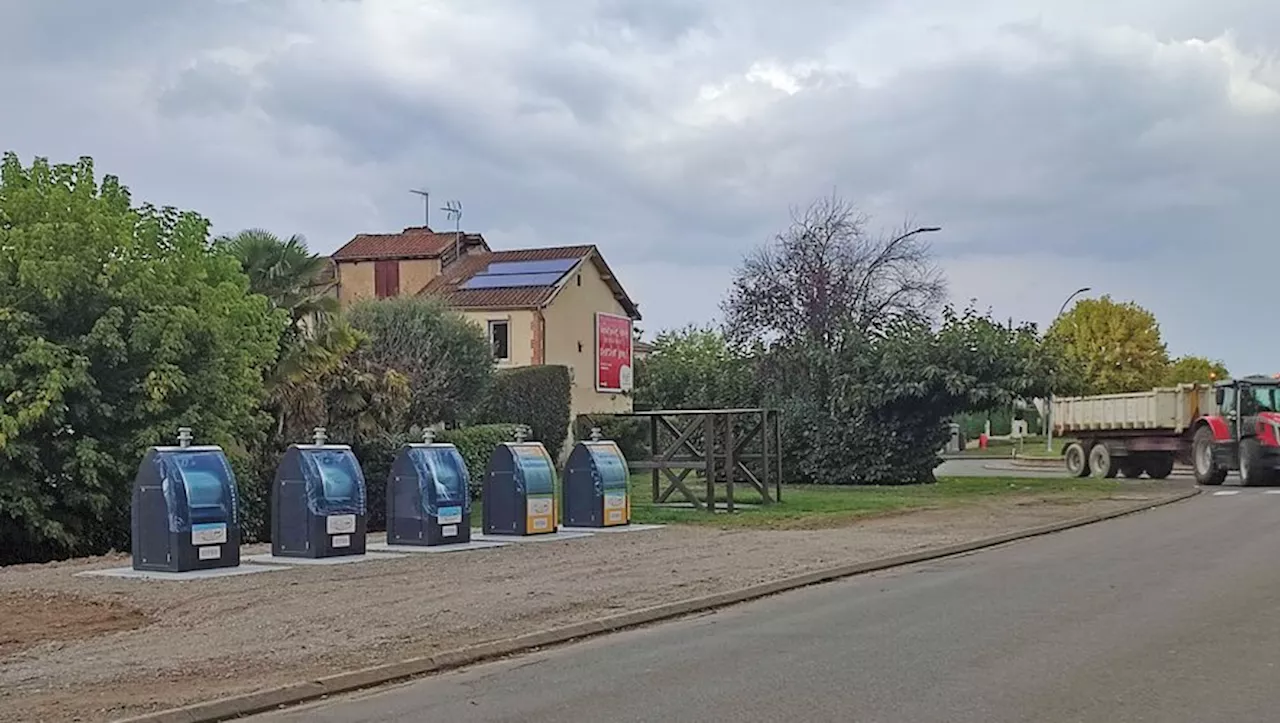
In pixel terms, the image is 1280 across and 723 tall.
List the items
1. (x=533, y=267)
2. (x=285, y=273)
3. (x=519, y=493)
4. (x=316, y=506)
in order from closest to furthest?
(x=316, y=506) → (x=519, y=493) → (x=285, y=273) → (x=533, y=267)

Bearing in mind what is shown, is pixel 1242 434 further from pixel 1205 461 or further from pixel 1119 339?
pixel 1119 339

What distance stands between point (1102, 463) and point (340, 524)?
29243 millimetres

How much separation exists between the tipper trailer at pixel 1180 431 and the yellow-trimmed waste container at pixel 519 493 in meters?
20.9

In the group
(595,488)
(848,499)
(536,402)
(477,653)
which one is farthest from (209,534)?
(536,402)

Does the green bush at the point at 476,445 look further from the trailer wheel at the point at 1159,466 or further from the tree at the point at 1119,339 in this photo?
the tree at the point at 1119,339

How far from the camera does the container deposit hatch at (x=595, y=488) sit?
2295 cm

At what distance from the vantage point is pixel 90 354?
20922 millimetres

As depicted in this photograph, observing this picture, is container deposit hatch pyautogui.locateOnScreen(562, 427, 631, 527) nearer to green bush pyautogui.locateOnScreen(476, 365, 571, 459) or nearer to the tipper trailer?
green bush pyautogui.locateOnScreen(476, 365, 571, 459)

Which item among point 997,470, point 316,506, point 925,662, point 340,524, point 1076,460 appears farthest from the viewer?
point 997,470

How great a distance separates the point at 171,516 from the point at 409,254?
39.0 meters

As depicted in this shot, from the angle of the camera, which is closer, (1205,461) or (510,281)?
(1205,461)

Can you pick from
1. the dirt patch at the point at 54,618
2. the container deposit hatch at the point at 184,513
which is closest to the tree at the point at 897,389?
the container deposit hatch at the point at 184,513

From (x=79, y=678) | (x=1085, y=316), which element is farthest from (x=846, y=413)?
(x=1085, y=316)

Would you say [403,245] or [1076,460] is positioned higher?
[403,245]
